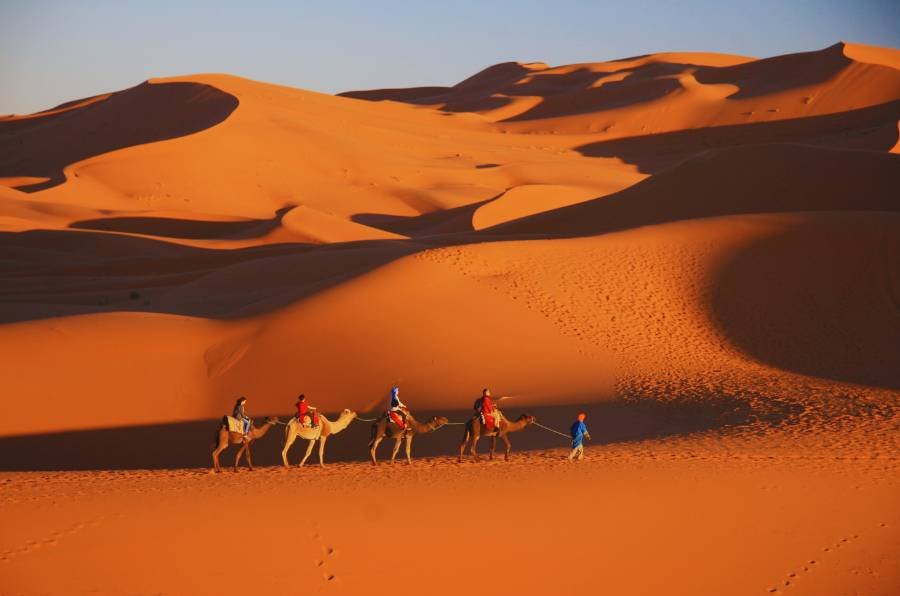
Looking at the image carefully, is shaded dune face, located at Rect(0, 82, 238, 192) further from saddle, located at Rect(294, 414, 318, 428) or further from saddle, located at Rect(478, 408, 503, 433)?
saddle, located at Rect(478, 408, 503, 433)

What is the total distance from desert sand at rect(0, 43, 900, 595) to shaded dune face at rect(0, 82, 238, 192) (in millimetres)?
9518

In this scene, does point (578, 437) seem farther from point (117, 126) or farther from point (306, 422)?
point (117, 126)

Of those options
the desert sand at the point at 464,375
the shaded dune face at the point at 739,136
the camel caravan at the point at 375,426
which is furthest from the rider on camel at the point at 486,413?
the shaded dune face at the point at 739,136

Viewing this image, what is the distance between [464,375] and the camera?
20.1 meters

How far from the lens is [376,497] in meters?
11.9

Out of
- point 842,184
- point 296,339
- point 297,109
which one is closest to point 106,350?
point 296,339

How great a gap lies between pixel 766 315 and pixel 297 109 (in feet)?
169

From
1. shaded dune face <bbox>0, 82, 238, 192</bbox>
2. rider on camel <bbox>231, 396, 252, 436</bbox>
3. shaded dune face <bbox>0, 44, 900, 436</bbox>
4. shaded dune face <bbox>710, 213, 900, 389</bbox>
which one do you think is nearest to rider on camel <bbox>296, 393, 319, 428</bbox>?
rider on camel <bbox>231, 396, 252, 436</bbox>

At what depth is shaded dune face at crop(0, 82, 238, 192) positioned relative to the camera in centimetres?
6341

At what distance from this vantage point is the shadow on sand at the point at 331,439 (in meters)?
17.1

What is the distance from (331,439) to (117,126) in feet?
178

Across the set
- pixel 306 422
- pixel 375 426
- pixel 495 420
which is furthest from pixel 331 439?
pixel 495 420

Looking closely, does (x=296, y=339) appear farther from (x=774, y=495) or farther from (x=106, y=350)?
(x=774, y=495)

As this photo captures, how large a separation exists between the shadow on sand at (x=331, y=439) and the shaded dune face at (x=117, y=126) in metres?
42.9
